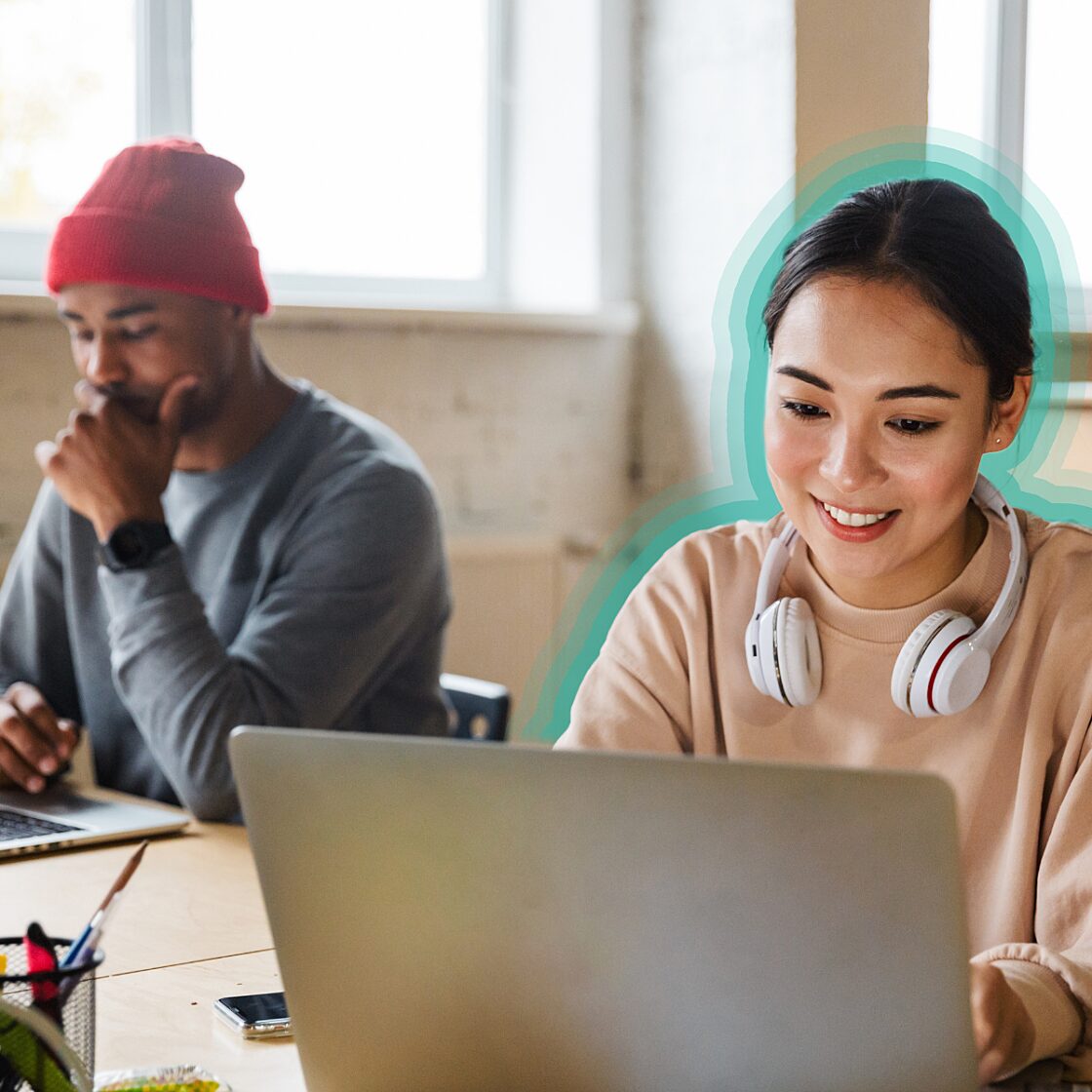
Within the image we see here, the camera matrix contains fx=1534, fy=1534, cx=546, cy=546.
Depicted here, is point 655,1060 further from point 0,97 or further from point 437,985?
point 0,97

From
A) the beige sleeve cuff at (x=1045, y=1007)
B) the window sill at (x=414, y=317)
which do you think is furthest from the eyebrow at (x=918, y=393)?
the window sill at (x=414, y=317)

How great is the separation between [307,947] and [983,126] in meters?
2.96

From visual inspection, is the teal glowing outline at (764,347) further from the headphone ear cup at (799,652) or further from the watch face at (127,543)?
the watch face at (127,543)

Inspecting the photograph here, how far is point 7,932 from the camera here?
1.17 m

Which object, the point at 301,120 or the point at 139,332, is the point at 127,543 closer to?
the point at 139,332

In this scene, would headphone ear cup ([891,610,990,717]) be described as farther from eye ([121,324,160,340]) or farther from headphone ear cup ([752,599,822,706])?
eye ([121,324,160,340])

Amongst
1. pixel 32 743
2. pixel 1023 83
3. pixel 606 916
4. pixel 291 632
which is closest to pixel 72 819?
pixel 32 743

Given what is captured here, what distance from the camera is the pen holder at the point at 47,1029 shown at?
700 mm

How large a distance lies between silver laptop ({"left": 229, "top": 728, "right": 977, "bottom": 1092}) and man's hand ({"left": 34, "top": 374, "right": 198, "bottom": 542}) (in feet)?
3.67

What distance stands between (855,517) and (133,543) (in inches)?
37.3

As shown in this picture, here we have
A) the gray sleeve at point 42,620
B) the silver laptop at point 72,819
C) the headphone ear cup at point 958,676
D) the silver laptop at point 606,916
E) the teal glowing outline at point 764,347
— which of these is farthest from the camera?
the gray sleeve at point 42,620

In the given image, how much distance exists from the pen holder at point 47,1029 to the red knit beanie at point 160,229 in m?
1.18

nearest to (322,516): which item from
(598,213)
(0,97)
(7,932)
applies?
(7,932)

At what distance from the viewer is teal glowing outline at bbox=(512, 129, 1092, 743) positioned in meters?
1.17
